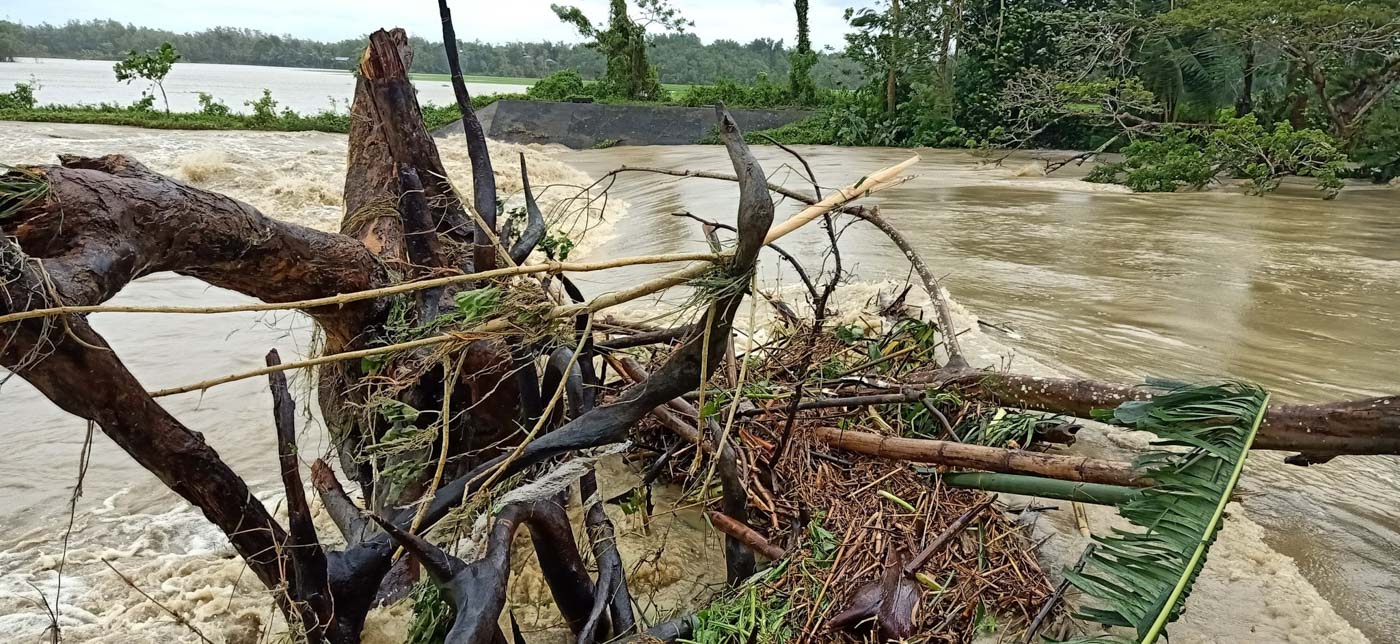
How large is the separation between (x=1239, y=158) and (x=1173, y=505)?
11.7 meters

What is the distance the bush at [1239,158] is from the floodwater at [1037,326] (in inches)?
14.3

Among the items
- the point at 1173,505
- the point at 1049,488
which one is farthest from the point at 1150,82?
the point at 1173,505

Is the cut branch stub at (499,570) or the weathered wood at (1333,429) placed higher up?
the weathered wood at (1333,429)

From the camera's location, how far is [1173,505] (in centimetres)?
186

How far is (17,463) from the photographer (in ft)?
14.2

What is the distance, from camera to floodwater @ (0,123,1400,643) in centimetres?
295

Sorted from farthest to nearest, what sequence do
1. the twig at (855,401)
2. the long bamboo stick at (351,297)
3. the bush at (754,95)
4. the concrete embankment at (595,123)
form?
the bush at (754,95) < the concrete embankment at (595,123) < the twig at (855,401) < the long bamboo stick at (351,297)

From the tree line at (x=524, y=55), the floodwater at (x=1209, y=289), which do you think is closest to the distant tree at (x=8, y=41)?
the tree line at (x=524, y=55)

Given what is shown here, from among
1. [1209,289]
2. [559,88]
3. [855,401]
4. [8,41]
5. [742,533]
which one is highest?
[8,41]

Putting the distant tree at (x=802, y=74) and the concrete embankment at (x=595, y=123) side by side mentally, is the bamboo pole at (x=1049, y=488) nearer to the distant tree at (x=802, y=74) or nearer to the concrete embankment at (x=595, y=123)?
the concrete embankment at (x=595, y=123)

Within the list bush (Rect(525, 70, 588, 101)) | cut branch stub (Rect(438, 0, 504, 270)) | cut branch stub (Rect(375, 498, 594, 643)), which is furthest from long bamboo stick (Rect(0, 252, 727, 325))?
bush (Rect(525, 70, 588, 101))

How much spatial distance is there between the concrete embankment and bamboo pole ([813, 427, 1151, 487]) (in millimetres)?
22306

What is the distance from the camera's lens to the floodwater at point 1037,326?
295cm

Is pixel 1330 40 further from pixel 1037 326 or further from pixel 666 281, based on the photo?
pixel 666 281
